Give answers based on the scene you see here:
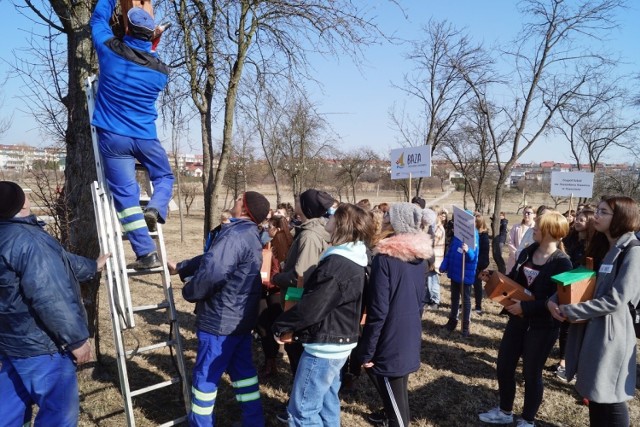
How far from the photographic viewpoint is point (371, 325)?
3129 mm

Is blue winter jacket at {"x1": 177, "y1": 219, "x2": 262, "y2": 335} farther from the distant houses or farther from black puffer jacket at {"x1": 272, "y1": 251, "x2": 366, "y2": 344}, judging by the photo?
the distant houses

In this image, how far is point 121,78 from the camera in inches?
120

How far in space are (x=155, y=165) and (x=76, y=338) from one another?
1.30m

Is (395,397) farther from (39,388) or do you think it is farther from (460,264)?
(460,264)

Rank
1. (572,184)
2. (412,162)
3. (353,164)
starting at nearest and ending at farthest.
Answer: (412,162)
(572,184)
(353,164)

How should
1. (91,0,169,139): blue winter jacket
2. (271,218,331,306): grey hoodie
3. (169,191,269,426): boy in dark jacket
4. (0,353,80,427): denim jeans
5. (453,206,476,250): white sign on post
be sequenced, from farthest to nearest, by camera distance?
1. (453,206,476,250): white sign on post
2. (271,218,331,306): grey hoodie
3. (169,191,269,426): boy in dark jacket
4. (91,0,169,139): blue winter jacket
5. (0,353,80,427): denim jeans

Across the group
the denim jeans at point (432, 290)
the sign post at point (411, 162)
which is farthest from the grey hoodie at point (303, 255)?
the sign post at point (411, 162)

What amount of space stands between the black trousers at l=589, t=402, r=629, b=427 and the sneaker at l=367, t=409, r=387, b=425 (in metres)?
1.64

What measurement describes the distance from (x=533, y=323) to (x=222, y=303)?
8.14 ft

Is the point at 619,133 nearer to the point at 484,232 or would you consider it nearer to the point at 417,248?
the point at 484,232

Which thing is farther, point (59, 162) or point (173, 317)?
point (59, 162)

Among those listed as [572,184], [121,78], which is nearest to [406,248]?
[121,78]

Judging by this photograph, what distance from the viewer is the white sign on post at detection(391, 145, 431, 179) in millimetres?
8188

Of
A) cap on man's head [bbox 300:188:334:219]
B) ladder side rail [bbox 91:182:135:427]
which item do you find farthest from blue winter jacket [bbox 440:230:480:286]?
ladder side rail [bbox 91:182:135:427]
